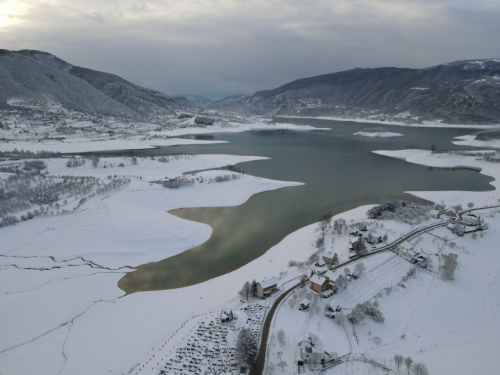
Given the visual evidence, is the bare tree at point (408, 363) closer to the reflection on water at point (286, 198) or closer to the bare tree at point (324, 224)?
the reflection on water at point (286, 198)

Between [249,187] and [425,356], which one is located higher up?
[249,187]

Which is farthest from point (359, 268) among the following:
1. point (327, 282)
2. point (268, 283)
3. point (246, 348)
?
point (246, 348)

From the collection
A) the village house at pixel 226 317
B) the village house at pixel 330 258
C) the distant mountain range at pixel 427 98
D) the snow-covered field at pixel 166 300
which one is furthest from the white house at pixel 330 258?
the distant mountain range at pixel 427 98

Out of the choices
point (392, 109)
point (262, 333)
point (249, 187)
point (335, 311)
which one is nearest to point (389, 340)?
point (335, 311)

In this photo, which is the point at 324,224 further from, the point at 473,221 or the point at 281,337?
the point at 281,337

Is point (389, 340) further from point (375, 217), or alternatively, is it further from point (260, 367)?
point (375, 217)

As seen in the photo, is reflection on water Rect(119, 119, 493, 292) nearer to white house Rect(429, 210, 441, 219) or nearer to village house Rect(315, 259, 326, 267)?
village house Rect(315, 259, 326, 267)

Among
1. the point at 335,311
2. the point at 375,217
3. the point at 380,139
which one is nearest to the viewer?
the point at 335,311

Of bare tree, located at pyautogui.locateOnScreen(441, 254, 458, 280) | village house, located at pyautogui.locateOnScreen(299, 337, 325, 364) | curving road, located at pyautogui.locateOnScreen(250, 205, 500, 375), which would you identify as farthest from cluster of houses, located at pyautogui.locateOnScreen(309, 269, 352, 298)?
bare tree, located at pyautogui.locateOnScreen(441, 254, 458, 280)
